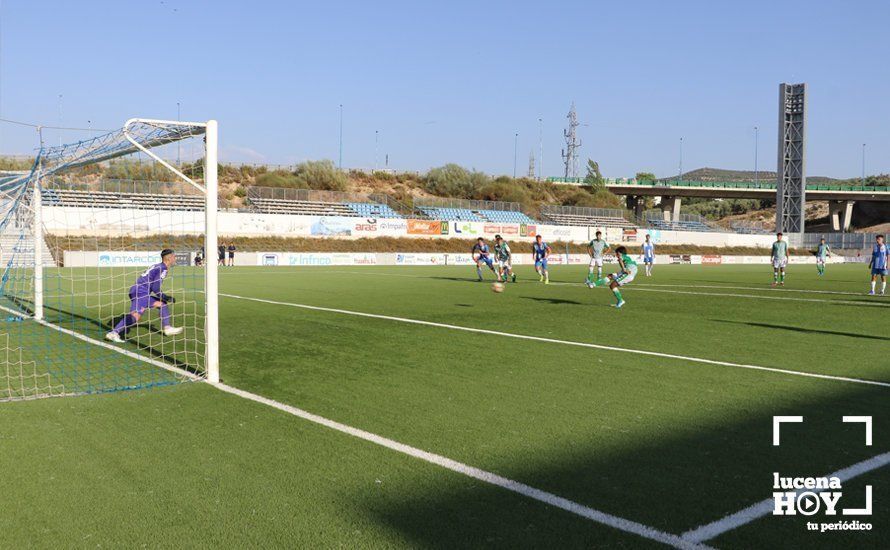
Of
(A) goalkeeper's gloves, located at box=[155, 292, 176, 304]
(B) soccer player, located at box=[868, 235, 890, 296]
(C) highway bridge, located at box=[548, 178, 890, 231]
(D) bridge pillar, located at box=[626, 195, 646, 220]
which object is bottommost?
(A) goalkeeper's gloves, located at box=[155, 292, 176, 304]

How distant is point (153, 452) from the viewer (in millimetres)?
5504

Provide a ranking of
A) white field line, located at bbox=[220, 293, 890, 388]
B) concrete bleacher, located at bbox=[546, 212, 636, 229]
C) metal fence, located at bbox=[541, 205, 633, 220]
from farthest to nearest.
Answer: metal fence, located at bbox=[541, 205, 633, 220]
concrete bleacher, located at bbox=[546, 212, 636, 229]
white field line, located at bbox=[220, 293, 890, 388]

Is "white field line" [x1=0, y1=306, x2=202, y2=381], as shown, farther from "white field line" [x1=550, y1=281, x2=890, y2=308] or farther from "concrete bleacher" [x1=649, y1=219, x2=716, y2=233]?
"concrete bleacher" [x1=649, y1=219, x2=716, y2=233]

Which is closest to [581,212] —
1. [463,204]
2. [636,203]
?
[463,204]

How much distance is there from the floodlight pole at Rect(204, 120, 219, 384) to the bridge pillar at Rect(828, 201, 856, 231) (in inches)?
4350

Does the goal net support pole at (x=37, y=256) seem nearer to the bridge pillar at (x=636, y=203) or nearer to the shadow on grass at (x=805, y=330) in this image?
the shadow on grass at (x=805, y=330)

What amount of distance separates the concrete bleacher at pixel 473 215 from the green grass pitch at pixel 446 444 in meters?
57.1

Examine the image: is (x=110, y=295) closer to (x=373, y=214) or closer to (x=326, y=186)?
(x=373, y=214)

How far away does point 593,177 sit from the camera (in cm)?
10431

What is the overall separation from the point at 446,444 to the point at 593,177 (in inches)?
4030

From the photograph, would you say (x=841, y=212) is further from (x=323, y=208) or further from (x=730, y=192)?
(x=323, y=208)

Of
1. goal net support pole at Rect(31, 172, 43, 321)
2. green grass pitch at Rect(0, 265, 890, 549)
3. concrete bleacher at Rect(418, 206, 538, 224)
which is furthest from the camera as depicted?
concrete bleacher at Rect(418, 206, 538, 224)

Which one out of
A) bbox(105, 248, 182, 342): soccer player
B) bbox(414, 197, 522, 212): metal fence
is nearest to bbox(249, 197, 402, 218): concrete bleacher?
bbox(414, 197, 522, 212): metal fence

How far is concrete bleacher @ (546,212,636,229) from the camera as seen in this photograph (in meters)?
77.7
